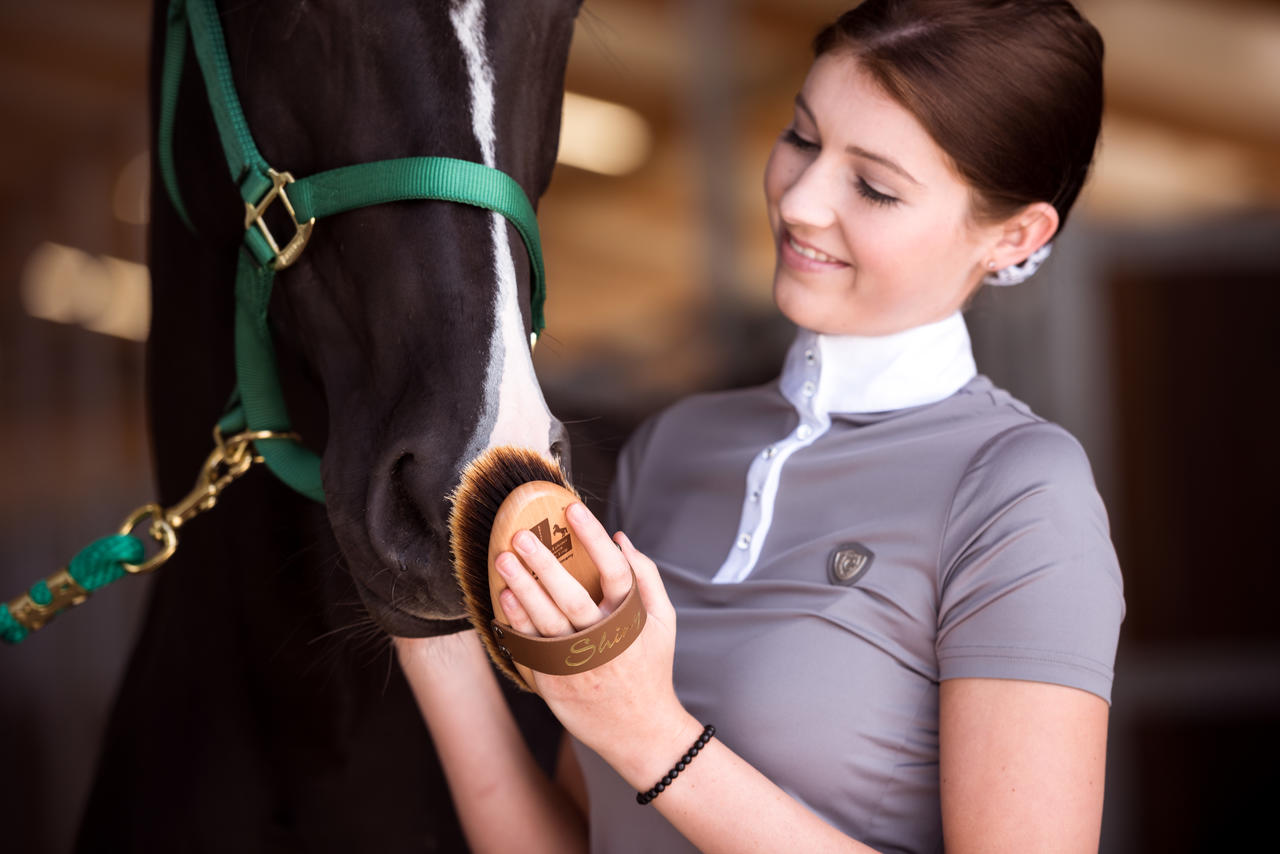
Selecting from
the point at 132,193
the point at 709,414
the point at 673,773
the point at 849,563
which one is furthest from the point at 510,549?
the point at 132,193

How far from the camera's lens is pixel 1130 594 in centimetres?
359

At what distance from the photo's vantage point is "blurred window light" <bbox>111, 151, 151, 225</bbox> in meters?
5.71

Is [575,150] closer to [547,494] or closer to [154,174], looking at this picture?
[154,174]

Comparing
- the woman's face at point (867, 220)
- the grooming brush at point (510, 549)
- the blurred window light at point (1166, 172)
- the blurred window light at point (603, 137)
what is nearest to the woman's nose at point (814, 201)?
the woman's face at point (867, 220)

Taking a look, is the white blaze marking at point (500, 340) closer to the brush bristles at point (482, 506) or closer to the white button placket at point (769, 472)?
the brush bristles at point (482, 506)

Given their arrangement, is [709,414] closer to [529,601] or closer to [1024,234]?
[1024,234]

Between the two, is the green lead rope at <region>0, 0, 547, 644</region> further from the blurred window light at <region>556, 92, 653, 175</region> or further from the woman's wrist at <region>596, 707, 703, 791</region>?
the blurred window light at <region>556, 92, 653, 175</region>

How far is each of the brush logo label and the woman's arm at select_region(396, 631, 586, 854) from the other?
0.42 m

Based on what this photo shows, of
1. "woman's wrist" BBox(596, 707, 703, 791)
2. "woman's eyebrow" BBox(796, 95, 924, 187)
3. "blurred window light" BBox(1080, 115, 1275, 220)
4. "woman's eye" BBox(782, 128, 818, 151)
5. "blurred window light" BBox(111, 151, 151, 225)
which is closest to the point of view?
"woman's wrist" BBox(596, 707, 703, 791)

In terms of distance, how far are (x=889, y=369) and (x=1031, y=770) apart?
1.42 ft

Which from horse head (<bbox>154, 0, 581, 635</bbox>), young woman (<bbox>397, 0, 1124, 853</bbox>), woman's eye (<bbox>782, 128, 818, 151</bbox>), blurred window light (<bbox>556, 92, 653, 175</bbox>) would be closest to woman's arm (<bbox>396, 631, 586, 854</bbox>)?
young woman (<bbox>397, 0, 1124, 853</bbox>)

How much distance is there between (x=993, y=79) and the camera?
115 centimetres

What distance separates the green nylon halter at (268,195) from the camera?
1.02 metres

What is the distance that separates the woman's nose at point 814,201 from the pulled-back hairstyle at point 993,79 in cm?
11
